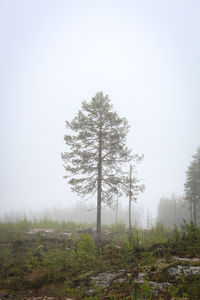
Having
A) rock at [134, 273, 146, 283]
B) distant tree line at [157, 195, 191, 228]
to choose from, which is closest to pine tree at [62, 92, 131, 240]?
rock at [134, 273, 146, 283]

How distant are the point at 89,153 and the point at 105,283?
32.5ft

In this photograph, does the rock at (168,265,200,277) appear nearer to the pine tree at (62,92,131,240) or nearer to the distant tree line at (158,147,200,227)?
the distant tree line at (158,147,200,227)

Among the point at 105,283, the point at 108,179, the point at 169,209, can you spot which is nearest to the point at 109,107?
the point at 108,179

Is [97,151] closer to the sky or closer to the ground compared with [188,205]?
closer to the sky

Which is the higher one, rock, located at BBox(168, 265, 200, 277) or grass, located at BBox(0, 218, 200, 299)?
rock, located at BBox(168, 265, 200, 277)

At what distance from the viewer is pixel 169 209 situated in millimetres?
55844

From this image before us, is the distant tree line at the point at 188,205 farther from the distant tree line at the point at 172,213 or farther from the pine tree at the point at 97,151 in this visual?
the pine tree at the point at 97,151

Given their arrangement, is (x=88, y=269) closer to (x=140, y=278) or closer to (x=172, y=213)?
(x=140, y=278)

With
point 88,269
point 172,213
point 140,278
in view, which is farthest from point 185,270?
point 172,213

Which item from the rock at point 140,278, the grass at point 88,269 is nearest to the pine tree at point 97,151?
the grass at point 88,269

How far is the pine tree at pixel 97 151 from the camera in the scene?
1384 cm

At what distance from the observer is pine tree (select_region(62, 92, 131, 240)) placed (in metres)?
13.8

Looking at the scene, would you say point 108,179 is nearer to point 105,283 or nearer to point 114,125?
point 114,125

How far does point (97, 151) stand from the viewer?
14.6m
